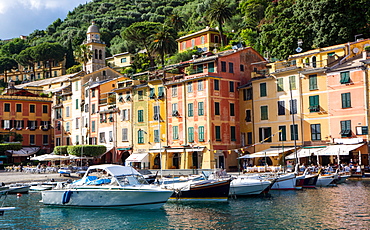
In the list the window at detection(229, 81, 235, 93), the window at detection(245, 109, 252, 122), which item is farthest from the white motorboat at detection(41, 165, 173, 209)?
the window at detection(229, 81, 235, 93)

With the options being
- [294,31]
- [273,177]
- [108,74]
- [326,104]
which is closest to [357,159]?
[326,104]

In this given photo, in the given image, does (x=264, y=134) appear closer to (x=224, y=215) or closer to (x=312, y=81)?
(x=312, y=81)

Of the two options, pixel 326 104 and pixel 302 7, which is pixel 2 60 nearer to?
pixel 302 7

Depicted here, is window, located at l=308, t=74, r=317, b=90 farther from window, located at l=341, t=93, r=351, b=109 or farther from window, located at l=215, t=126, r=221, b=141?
window, located at l=215, t=126, r=221, b=141

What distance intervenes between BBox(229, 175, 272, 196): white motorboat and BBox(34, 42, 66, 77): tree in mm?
106830

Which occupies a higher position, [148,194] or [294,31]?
[294,31]

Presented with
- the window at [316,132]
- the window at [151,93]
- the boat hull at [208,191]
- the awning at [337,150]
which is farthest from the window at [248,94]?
the boat hull at [208,191]

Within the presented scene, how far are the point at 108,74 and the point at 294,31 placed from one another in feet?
106

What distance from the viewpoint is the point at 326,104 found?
50656 mm

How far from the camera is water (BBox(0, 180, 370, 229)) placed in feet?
84.4

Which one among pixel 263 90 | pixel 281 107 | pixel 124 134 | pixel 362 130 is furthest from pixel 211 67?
pixel 362 130

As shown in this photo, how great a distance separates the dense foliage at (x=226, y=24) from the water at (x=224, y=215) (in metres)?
34.6

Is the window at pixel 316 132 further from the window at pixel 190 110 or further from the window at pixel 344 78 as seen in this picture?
the window at pixel 190 110

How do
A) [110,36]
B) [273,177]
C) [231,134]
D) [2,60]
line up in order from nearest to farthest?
1. [273,177]
2. [231,134]
3. [2,60]
4. [110,36]
